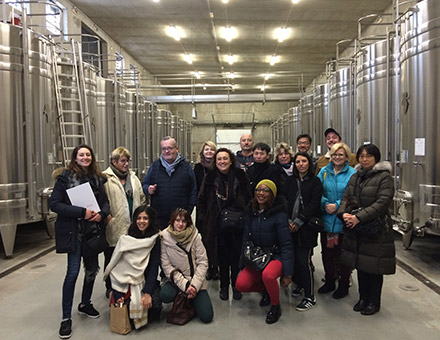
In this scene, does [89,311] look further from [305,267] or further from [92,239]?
[305,267]

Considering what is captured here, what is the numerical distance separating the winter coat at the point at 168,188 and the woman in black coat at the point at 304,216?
3.65ft

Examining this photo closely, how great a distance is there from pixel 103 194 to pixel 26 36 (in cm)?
350

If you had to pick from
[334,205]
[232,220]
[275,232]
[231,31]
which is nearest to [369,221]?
[334,205]

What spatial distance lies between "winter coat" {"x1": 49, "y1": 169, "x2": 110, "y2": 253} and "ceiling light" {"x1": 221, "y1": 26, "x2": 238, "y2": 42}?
440 inches

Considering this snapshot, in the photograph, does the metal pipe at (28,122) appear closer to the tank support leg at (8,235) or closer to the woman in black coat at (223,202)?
the tank support leg at (8,235)

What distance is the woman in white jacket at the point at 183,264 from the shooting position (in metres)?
3.25

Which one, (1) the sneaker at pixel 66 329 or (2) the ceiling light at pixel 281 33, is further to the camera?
(2) the ceiling light at pixel 281 33

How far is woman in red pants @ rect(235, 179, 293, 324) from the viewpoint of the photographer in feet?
10.8

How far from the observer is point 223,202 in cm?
377

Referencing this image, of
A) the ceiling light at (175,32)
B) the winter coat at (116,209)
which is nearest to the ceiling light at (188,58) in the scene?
the ceiling light at (175,32)

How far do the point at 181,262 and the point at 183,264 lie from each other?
0.03 meters

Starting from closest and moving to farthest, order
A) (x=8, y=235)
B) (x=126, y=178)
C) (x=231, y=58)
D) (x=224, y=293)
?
(x=126, y=178) → (x=224, y=293) → (x=8, y=235) → (x=231, y=58)

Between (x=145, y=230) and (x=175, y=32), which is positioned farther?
(x=175, y=32)

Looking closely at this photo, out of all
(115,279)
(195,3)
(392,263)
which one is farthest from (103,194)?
(195,3)
